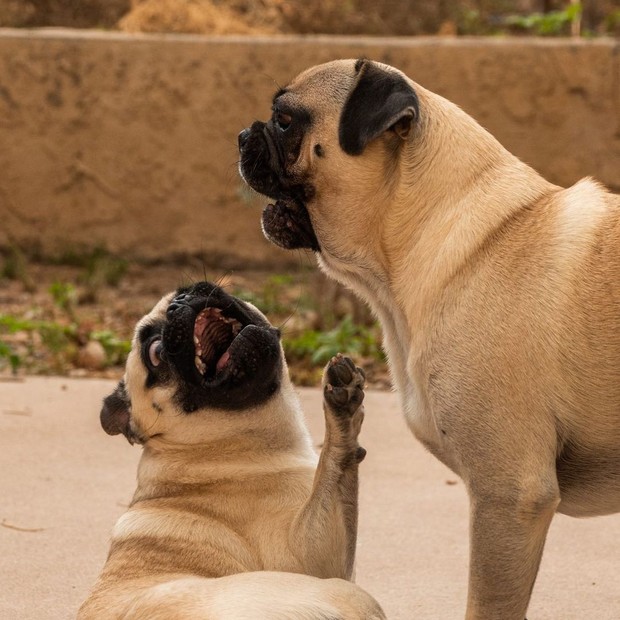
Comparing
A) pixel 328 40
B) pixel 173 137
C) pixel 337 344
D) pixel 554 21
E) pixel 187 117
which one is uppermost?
pixel 328 40

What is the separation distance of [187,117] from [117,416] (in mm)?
5317

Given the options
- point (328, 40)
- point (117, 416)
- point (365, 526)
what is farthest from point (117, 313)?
point (117, 416)

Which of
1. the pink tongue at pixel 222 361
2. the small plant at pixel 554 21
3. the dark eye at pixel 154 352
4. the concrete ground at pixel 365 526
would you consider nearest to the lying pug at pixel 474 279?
the pink tongue at pixel 222 361

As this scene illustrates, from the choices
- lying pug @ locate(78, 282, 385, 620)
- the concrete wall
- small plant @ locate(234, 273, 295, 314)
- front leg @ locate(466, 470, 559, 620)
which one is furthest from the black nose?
the concrete wall

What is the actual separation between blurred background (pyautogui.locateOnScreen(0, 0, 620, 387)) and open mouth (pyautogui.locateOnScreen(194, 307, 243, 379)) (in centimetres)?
391

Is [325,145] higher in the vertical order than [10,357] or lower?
higher

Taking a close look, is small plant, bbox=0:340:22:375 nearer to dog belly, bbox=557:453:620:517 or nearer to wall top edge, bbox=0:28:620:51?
wall top edge, bbox=0:28:620:51

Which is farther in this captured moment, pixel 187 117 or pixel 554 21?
pixel 554 21

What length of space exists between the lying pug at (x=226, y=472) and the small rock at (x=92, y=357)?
309cm

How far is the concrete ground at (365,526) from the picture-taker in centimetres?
454

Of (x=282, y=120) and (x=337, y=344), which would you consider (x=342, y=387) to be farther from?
(x=337, y=344)

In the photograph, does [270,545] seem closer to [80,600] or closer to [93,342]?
[80,600]

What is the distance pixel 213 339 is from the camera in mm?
4664

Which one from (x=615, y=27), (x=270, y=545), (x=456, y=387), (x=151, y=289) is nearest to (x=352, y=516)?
(x=270, y=545)
